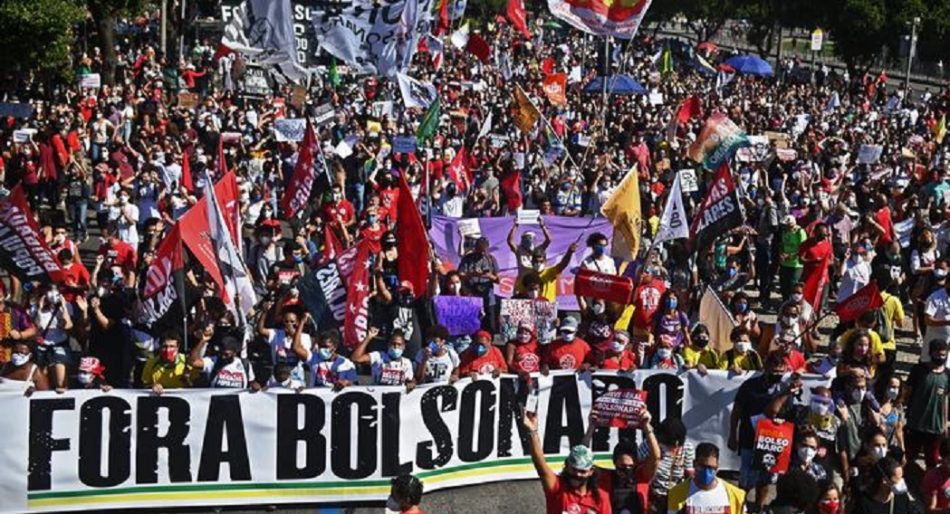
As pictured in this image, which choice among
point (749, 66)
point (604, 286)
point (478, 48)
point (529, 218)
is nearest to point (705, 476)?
point (604, 286)

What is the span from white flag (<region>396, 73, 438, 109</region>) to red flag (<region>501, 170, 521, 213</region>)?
3805 millimetres

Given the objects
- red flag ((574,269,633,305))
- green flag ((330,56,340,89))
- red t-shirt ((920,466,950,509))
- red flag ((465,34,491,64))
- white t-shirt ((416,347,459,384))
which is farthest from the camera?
green flag ((330,56,340,89))

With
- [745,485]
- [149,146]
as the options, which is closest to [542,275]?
[745,485]

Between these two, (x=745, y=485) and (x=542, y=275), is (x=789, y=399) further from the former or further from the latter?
(x=542, y=275)

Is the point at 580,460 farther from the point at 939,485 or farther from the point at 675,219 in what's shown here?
the point at 675,219

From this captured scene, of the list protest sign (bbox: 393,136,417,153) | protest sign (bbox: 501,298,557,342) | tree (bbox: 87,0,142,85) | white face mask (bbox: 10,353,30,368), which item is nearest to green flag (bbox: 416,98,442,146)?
protest sign (bbox: 393,136,417,153)

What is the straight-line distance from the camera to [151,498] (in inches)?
395

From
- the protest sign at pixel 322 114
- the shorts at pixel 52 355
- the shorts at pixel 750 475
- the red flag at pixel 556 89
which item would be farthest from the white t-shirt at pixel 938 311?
the red flag at pixel 556 89

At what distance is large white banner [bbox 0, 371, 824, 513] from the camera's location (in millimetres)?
9812

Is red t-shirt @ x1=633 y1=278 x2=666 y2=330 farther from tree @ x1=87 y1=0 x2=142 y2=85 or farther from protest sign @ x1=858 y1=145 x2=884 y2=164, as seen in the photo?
tree @ x1=87 y1=0 x2=142 y2=85

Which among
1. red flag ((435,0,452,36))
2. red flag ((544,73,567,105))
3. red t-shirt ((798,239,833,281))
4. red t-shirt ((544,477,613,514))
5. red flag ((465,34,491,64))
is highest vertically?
red flag ((435,0,452,36))

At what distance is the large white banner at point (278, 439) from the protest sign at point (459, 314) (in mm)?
2008

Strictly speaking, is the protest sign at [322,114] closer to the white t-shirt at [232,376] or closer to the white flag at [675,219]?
the white flag at [675,219]

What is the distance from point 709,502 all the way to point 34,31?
21006mm
